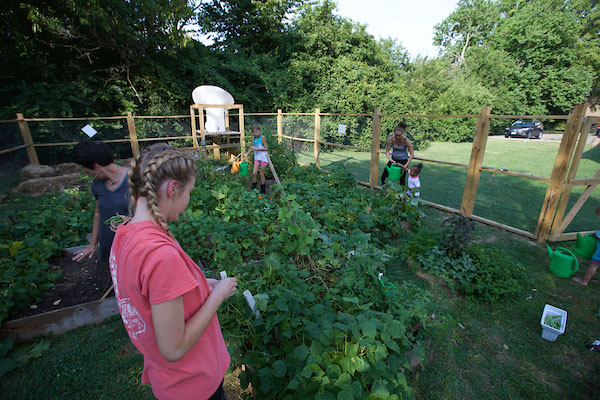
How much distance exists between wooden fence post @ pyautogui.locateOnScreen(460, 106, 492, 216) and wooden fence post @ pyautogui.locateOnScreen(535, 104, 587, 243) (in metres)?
1.02

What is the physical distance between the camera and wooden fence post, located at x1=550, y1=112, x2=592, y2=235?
12.9 ft

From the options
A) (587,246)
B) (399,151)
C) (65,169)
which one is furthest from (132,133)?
(587,246)

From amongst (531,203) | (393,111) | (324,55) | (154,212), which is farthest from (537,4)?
(154,212)

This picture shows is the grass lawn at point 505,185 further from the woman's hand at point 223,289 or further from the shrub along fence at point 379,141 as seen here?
the woman's hand at point 223,289

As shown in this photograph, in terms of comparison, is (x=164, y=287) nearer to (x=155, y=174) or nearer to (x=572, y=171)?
(x=155, y=174)

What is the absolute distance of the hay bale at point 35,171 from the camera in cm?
744

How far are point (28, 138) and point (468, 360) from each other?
11.0 metres

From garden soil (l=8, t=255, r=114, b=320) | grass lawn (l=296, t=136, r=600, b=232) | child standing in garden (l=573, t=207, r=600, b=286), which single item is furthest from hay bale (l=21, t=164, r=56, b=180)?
child standing in garden (l=573, t=207, r=600, b=286)

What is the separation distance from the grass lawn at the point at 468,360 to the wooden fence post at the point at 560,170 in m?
1.46

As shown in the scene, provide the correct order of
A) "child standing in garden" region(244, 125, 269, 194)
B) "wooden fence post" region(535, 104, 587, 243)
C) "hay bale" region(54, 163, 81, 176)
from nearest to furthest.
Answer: "wooden fence post" region(535, 104, 587, 243) < "child standing in garden" region(244, 125, 269, 194) < "hay bale" region(54, 163, 81, 176)

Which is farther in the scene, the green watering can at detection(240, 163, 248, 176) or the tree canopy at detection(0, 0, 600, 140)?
the tree canopy at detection(0, 0, 600, 140)

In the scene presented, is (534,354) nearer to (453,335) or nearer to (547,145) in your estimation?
(453,335)

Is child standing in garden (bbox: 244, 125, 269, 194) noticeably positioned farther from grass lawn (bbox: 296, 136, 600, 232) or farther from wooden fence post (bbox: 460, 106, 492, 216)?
wooden fence post (bbox: 460, 106, 492, 216)

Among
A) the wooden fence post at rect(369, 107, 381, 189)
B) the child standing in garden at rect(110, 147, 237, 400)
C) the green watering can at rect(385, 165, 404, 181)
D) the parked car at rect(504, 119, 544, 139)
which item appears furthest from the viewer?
the parked car at rect(504, 119, 544, 139)
